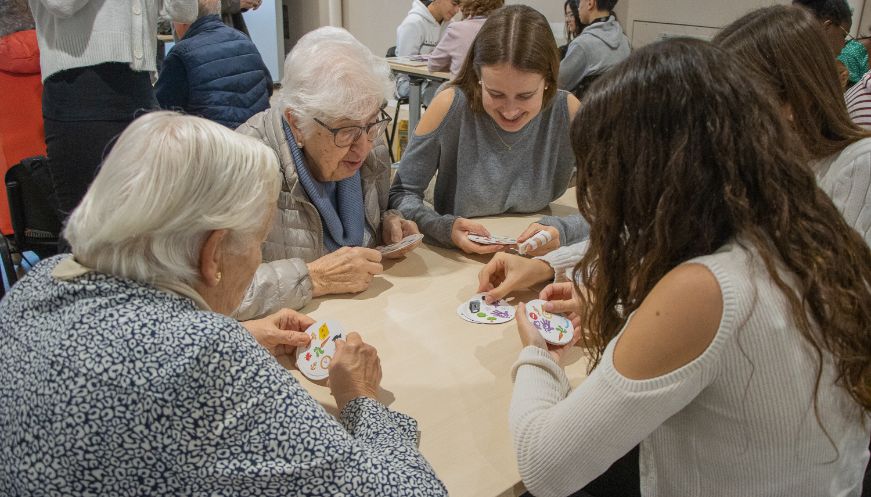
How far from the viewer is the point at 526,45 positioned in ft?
7.06

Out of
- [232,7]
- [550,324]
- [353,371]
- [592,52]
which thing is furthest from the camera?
[592,52]

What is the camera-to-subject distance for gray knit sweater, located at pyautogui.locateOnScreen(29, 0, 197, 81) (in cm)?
239

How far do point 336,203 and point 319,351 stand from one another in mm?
701

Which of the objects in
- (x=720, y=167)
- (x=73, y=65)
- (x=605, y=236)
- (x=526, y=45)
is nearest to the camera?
(x=720, y=167)

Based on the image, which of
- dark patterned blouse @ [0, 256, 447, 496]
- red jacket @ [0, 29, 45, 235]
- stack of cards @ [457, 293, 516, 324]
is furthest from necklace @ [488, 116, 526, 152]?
red jacket @ [0, 29, 45, 235]

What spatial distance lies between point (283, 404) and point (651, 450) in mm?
660

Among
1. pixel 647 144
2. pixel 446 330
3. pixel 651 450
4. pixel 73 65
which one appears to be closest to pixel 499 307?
pixel 446 330

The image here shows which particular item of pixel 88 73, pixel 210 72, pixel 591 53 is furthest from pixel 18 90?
pixel 591 53

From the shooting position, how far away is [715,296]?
3.11ft

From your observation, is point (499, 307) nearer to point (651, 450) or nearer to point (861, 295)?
point (651, 450)

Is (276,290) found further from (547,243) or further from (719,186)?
(719,186)

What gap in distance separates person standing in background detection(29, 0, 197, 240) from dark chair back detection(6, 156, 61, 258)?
0.15 meters

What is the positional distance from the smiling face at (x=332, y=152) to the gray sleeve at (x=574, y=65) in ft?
10.7

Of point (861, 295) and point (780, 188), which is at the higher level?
point (780, 188)
